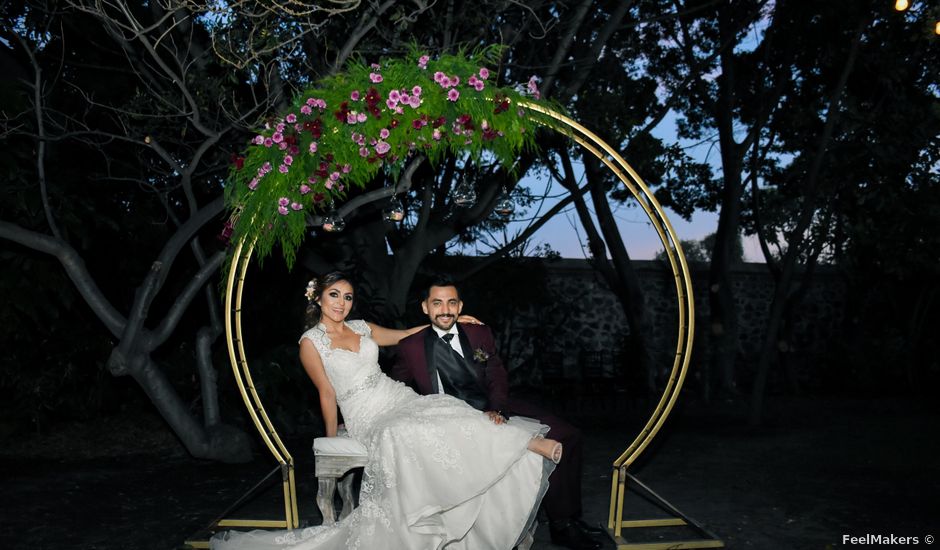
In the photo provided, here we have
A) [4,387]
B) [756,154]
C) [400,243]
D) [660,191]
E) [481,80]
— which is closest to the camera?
[481,80]

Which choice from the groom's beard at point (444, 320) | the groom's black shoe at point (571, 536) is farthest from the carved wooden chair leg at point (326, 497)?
the groom's black shoe at point (571, 536)

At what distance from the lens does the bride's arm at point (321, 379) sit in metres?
4.88

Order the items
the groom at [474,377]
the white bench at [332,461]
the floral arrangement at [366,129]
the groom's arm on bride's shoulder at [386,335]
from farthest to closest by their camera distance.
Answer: the groom's arm on bride's shoulder at [386,335]
the groom at [474,377]
the floral arrangement at [366,129]
the white bench at [332,461]

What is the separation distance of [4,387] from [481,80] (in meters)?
7.48

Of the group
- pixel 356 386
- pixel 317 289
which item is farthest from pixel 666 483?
pixel 317 289

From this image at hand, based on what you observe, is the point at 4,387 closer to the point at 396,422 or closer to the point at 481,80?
the point at 396,422

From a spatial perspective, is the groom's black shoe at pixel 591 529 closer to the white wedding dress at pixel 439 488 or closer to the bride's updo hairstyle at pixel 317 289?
the white wedding dress at pixel 439 488

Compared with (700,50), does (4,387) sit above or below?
below

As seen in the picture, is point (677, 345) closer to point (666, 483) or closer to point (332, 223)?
point (666, 483)

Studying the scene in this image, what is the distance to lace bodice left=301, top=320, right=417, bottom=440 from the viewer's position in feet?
16.1

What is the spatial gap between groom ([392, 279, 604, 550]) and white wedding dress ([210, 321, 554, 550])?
1.01 feet

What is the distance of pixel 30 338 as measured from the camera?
8.80 metres

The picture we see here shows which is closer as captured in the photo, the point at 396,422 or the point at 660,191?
the point at 396,422

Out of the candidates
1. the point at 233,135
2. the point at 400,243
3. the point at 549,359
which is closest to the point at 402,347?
the point at 233,135
